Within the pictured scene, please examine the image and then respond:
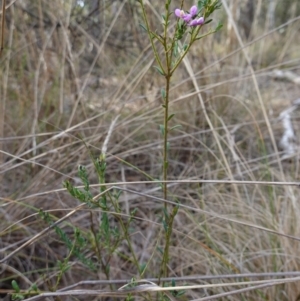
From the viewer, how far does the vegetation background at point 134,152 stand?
3.98ft

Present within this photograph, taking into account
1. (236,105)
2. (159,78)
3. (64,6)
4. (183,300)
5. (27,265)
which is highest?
(64,6)

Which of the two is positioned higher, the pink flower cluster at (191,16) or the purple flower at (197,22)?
the pink flower cluster at (191,16)

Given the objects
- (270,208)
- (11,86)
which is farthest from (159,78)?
(270,208)

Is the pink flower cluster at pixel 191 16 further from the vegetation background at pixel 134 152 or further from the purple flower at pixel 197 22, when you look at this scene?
the vegetation background at pixel 134 152

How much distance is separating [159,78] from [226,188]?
0.58 meters

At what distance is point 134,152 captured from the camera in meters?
1.54

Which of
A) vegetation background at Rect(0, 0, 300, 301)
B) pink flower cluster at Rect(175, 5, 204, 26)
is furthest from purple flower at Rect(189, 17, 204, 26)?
vegetation background at Rect(0, 0, 300, 301)

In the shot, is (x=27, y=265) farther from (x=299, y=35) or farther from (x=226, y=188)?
(x=299, y=35)

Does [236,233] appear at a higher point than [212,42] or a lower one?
lower

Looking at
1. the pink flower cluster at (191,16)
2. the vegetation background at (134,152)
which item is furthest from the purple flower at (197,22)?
the vegetation background at (134,152)

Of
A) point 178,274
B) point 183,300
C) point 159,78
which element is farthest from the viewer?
point 159,78

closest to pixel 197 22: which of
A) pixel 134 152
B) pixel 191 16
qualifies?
pixel 191 16

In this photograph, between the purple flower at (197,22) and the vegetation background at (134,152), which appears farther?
the vegetation background at (134,152)

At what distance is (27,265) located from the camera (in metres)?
1.29
